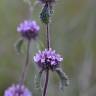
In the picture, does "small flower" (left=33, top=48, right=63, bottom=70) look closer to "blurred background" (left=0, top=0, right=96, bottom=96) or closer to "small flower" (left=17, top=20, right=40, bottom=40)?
"small flower" (left=17, top=20, right=40, bottom=40)

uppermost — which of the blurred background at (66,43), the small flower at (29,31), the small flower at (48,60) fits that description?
the blurred background at (66,43)

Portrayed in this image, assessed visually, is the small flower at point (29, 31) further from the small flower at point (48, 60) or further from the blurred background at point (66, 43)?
the blurred background at point (66, 43)

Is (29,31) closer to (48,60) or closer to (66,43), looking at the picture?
(48,60)

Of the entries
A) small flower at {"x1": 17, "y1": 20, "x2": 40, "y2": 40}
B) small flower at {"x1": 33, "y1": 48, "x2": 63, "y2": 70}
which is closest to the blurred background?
small flower at {"x1": 17, "y1": 20, "x2": 40, "y2": 40}

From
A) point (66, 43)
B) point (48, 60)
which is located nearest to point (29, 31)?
point (48, 60)

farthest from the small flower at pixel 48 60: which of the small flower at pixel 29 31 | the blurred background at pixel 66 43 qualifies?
the blurred background at pixel 66 43

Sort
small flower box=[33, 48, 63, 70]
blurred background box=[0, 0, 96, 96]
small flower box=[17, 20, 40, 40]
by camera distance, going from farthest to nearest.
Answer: blurred background box=[0, 0, 96, 96], small flower box=[17, 20, 40, 40], small flower box=[33, 48, 63, 70]

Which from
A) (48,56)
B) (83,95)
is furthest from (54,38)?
(48,56)
